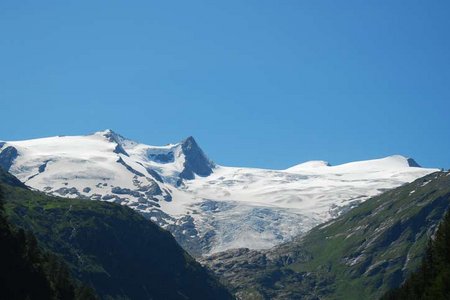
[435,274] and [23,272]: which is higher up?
[23,272]

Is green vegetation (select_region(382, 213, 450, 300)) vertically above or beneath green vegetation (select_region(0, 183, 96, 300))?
beneath

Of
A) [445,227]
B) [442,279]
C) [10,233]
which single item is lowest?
[442,279]

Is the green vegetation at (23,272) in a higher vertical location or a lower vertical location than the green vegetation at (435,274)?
higher

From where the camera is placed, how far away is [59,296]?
177250mm

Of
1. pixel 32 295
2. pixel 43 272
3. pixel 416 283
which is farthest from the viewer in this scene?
pixel 416 283

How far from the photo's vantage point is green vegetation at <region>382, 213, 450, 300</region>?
149250mm

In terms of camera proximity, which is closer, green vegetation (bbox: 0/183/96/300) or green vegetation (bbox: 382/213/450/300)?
green vegetation (bbox: 382/213/450/300)

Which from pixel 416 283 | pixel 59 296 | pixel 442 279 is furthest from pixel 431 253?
pixel 59 296

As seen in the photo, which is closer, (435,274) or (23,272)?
(23,272)

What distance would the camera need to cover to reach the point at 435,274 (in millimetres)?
172625

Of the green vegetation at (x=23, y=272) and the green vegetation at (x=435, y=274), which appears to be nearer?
the green vegetation at (x=435, y=274)

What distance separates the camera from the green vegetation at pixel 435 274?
149 meters

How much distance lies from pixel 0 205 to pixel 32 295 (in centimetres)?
2047

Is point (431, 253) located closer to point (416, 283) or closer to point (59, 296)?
point (416, 283)
